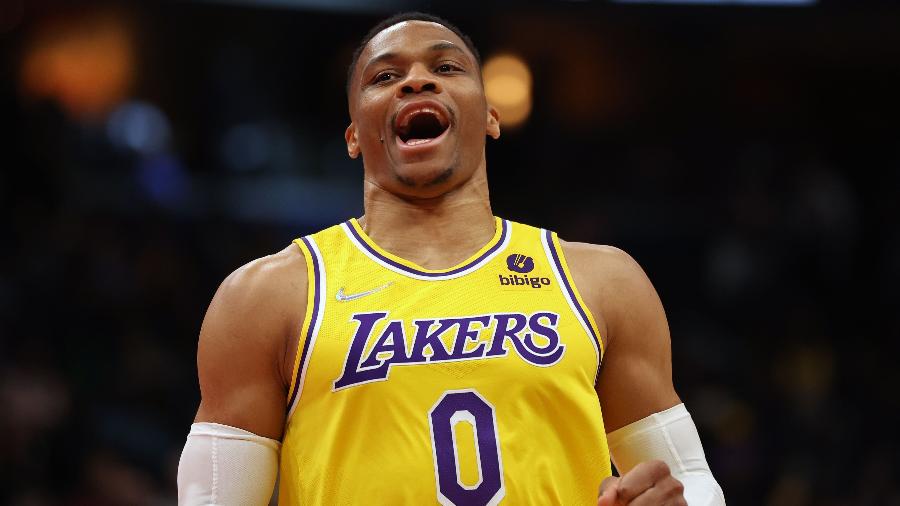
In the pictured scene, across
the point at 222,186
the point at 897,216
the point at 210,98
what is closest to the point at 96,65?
the point at 210,98

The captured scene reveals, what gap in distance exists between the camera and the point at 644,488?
8.55ft

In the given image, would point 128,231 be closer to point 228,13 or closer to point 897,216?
point 228,13

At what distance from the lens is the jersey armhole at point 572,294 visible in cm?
300

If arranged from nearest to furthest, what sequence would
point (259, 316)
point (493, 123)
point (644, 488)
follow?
point (644, 488) → point (259, 316) → point (493, 123)

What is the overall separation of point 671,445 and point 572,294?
A: 1.53 feet

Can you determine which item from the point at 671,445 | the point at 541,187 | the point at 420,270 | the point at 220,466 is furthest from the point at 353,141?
the point at 541,187

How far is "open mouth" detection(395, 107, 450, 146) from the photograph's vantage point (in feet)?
10.6

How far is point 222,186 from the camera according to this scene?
9930 millimetres

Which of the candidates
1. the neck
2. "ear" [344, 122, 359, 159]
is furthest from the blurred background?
the neck

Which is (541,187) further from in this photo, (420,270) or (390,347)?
(390,347)

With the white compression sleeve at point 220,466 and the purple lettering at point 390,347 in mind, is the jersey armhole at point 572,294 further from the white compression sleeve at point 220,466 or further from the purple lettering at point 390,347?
the white compression sleeve at point 220,466

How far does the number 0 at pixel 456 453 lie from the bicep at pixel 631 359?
16.7 inches

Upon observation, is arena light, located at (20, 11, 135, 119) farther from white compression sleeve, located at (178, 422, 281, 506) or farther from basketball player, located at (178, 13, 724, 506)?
white compression sleeve, located at (178, 422, 281, 506)

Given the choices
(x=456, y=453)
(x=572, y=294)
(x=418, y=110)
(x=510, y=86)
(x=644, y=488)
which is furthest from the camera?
(x=510, y=86)
